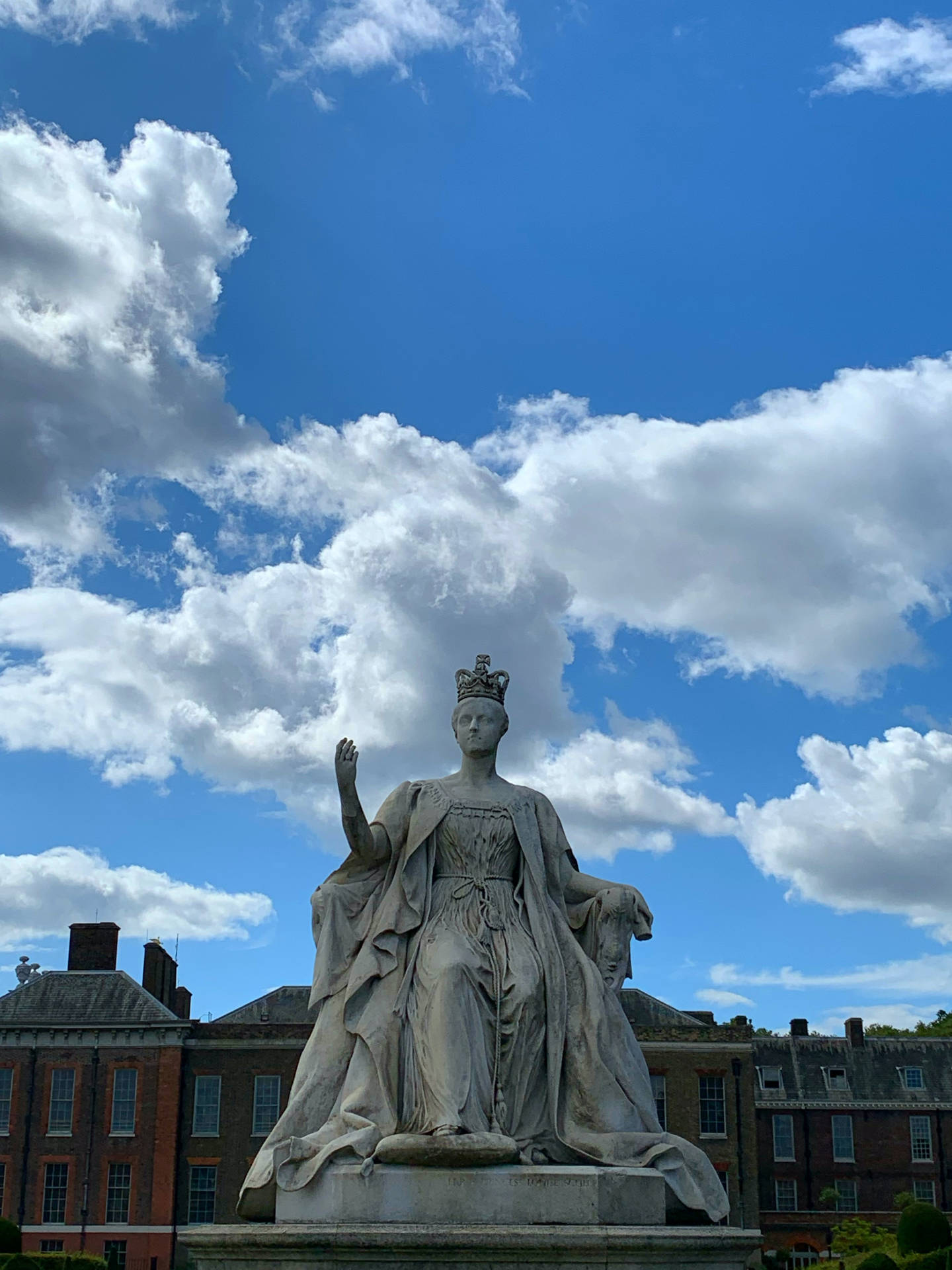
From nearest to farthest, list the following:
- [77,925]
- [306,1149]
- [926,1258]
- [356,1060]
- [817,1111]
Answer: [306,1149]
[356,1060]
[926,1258]
[77,925]
[817,1111]

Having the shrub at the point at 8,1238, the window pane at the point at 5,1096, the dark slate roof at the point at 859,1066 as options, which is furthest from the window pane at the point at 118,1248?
the dark slate roof at the point at 859,1066

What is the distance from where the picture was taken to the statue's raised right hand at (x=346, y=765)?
27.0 ft

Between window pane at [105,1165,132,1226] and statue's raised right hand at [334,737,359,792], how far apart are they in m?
46.7

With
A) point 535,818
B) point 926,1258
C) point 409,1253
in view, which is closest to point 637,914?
point 535,818

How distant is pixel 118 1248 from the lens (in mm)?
48938

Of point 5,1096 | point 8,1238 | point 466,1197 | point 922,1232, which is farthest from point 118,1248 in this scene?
point 466,1197

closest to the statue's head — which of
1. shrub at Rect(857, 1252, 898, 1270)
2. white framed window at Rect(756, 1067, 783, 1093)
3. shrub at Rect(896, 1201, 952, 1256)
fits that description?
shrub at Rect(857, 1252, 898, 1270)

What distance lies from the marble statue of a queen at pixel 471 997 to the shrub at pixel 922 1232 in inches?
1052

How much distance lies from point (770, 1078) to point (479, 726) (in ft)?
187

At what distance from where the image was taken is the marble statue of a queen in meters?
7.70

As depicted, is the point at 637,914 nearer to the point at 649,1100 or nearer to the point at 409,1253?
the point at 649,1100

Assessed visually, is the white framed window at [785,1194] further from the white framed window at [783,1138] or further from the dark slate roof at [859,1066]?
the dark slate roof at [859,1066]

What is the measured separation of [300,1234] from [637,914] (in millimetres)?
2699

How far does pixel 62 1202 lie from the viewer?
1971 inches
